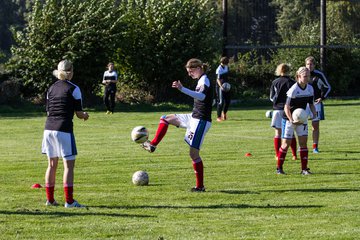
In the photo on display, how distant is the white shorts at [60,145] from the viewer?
10633mm

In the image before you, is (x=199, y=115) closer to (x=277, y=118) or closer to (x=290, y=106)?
(x=290, y=106)

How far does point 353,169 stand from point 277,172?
1.49 metres

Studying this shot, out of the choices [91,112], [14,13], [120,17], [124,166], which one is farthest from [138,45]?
[14,13]

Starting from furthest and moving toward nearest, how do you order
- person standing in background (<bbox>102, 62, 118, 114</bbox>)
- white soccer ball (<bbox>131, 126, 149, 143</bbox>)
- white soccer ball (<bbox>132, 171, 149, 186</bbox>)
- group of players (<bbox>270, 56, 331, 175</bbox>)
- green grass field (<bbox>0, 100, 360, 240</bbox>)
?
1. person standing in background (<bbox>102, 62, 118, 114</bbox>)
2. group of players (<bbox>270, 56, 331, 175</bbox>)
3. white soccer ball (<bbox>131, 126, 149, 143</bbox>)
4. white soccer ball (<bbox>132, 171, 149, 186</bbox>)
5. green grass field (<bbox>0, 100, 360, 240</bbox>)

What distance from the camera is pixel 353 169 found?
48.2 ft

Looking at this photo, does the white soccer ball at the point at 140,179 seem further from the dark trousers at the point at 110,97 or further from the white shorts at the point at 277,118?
the dark trousers at the point at 110,97

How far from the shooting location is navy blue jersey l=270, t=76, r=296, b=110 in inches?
596

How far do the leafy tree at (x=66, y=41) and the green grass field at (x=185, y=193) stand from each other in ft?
Result: 36.3

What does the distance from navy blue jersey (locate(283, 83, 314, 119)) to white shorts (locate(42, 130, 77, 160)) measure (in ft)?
15.2

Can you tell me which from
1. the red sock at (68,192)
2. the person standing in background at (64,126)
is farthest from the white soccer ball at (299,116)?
the red sock at (68,192)

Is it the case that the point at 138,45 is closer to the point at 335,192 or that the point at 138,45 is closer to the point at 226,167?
the point at 226,167

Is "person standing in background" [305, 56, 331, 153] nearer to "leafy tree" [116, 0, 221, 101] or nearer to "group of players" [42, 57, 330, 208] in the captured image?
"group of players" [42, 57, 330, 208]

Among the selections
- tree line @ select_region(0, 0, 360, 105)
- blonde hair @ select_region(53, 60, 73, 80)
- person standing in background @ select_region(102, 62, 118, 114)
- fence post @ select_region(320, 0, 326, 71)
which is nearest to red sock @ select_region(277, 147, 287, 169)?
blonde hair @ select_region(53, 60, 73, 80)

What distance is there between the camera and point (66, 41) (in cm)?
3206
